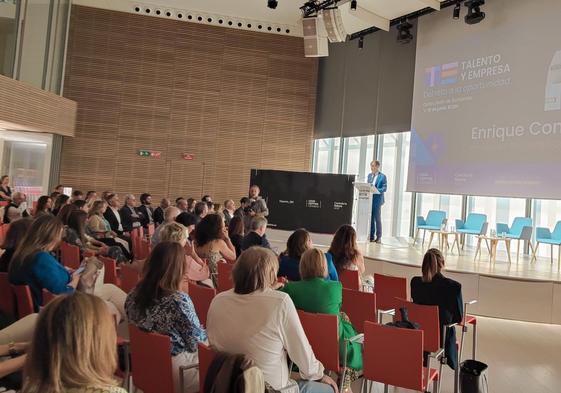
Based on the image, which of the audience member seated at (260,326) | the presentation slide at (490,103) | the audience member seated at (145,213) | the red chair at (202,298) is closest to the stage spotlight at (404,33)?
the presentation slide at (490,103)

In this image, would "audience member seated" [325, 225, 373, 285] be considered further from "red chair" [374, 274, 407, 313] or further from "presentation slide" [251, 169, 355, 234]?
"presentation slide" [251, 169, 355, 234]

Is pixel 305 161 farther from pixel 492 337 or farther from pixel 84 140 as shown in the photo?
pixel 492 337

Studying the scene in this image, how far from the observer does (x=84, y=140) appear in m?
14.0

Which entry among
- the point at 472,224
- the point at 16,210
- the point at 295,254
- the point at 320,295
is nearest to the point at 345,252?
the point at 295,254

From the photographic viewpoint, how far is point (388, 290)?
5281mm

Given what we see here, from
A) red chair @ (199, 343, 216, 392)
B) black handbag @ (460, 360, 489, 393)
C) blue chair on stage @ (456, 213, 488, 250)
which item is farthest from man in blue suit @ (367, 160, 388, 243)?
red chair @ (199, 343, 216, 392)

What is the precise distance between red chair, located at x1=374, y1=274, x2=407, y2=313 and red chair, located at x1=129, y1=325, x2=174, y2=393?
119 inches

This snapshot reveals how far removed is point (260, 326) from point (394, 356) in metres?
1.10

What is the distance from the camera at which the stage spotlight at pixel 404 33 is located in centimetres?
1188

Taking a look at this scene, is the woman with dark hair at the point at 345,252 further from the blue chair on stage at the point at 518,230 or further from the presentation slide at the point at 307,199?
the presentation slide at the point at 307,199

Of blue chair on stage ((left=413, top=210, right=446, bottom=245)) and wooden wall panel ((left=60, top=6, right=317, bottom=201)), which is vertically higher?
wooden wall panel ((left=60, top=6, right=317, bottom=201))

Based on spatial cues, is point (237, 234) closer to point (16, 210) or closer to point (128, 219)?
point (128, 219)

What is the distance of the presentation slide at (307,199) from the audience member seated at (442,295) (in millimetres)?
7367

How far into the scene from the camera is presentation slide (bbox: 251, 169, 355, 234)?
1181cm
